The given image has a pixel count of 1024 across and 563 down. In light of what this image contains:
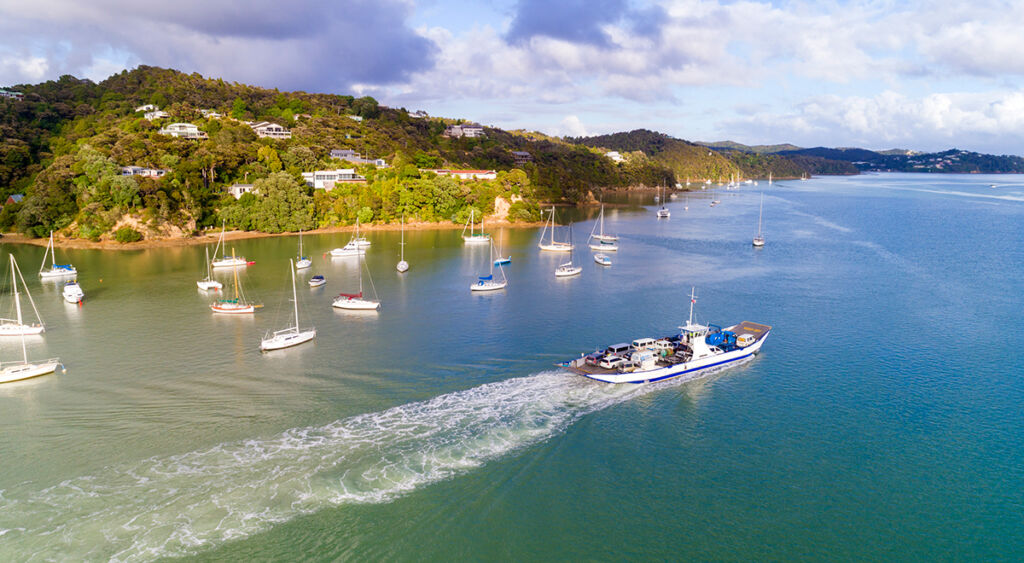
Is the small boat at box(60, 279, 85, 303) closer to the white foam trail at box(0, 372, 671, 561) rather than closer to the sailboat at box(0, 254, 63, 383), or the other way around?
the sailboat at box(0, 254, 63, 383)

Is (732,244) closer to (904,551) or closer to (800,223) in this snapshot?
(800,223)

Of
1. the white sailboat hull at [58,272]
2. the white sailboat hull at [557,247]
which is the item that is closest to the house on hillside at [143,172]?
the white sailboat hull at [58,272]

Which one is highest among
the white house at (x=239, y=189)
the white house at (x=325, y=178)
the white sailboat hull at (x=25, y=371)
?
the white house at (x=325, y=178)

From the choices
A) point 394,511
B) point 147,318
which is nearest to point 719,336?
point 394,511

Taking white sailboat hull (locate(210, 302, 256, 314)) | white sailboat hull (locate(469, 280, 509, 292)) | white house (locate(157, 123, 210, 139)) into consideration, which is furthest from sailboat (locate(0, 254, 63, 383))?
white house (locate(157, 123, 210, 139))

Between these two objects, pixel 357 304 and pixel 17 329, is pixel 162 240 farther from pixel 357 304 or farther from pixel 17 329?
pixel 357 304

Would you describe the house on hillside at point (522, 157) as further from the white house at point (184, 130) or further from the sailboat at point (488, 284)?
the sailboat at point (488, 284)

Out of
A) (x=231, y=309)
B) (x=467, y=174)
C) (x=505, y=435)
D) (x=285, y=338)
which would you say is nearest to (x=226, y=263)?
(x=231, y=309)
